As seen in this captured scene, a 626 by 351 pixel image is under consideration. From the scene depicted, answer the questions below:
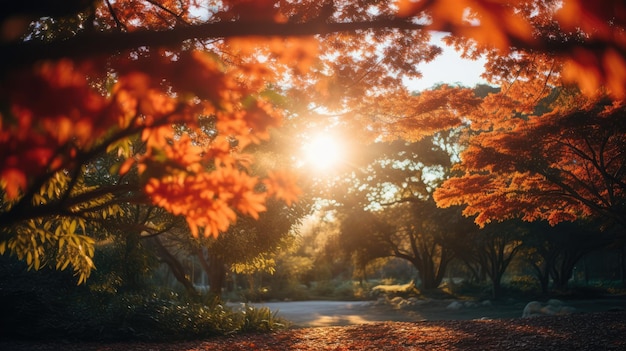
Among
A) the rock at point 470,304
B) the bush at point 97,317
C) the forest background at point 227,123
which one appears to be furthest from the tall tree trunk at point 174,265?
the rock at point 470,304

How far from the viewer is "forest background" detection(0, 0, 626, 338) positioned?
2.92 meters

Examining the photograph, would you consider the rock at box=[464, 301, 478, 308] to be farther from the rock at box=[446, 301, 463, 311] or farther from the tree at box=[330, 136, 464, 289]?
the tree at box=[330, 136, 464, 289]

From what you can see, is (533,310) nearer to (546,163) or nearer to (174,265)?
(546,163)

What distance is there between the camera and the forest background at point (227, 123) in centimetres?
292

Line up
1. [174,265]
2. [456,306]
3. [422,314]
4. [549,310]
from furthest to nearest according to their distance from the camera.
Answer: [456,306]
[422,314]
[174,265]
[549,310]

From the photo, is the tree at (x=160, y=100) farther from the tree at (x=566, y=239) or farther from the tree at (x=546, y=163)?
the tree at (x=566, y=239)

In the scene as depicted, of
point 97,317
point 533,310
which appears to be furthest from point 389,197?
point 97,317

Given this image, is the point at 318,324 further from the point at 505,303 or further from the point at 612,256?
→ the point at 612,256

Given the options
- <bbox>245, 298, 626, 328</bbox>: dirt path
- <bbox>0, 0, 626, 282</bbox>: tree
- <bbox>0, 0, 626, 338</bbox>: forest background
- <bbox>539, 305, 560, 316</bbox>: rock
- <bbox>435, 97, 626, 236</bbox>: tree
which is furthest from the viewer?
<bbox>245, 298, 626, 328</bbox>: dirt path

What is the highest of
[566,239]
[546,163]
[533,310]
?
[546,163]

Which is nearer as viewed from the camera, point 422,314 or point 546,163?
point 546,163

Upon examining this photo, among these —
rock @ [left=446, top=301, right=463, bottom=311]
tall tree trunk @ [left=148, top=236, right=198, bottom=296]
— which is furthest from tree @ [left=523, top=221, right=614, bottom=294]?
tall tree trunk @ [left=148, top=236, right=198, bottom=296]

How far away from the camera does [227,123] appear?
10.4ft

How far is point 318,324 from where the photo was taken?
51.3 feet
